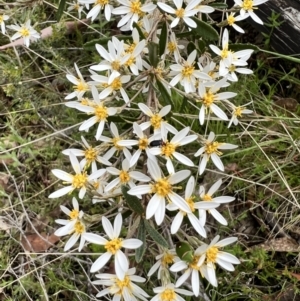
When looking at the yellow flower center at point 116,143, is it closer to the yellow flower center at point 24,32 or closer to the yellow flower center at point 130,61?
the yellow flower center at point 130,61

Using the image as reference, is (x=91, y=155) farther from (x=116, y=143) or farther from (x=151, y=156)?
(x=151, y=156)

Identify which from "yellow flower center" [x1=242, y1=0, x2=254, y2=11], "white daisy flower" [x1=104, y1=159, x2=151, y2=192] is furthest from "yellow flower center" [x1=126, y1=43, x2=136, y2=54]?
"yellow flower center" [x1=242, y1=0, x2=254, y2=11]

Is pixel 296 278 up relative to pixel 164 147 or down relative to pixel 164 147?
down

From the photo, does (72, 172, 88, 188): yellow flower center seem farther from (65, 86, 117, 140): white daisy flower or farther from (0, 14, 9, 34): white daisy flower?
(0, 14, 9, 34): white daisy flower

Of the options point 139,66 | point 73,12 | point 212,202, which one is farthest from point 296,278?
point 73,12

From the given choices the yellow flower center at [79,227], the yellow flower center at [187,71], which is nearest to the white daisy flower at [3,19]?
the yellow flower center at [187,71]

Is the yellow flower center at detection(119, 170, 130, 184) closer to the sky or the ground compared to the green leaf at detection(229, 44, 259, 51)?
closer to the ground

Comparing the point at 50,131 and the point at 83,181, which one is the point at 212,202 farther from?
the point at 50,131
